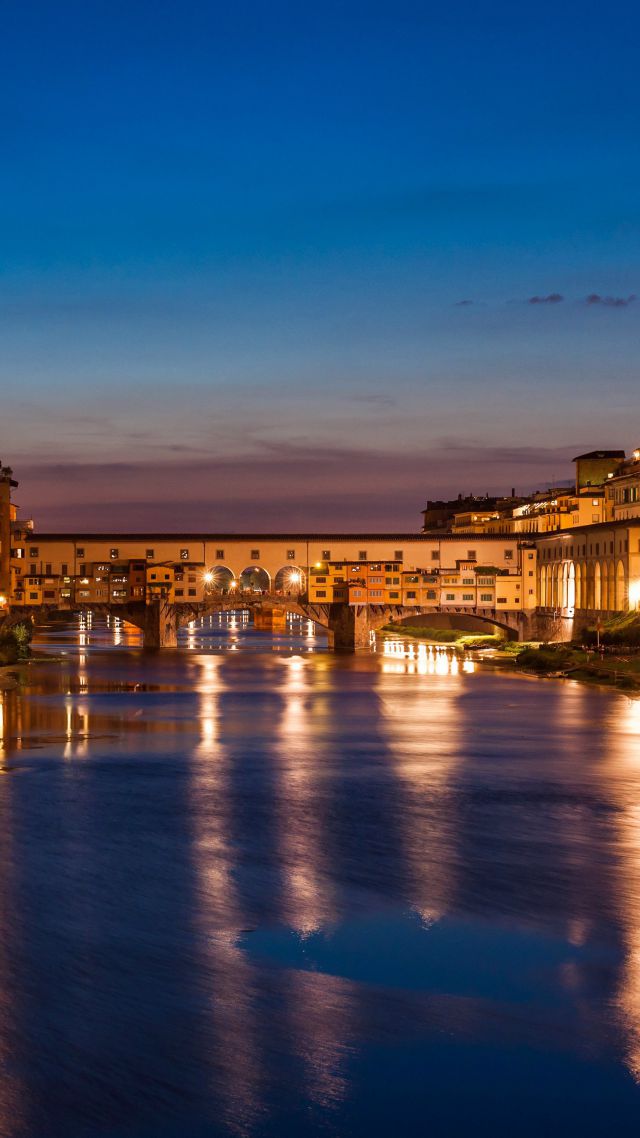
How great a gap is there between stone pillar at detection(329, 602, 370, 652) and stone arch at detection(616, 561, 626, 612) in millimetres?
18914

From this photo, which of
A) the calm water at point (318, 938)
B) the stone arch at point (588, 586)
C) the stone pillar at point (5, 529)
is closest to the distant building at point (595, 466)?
the stone arch at point (588, 586)

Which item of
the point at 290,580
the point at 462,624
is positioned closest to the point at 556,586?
the point at 462,624

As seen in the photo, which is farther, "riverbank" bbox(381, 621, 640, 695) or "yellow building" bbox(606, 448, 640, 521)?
"yellow building" bbox(606, 448, 640, 521)

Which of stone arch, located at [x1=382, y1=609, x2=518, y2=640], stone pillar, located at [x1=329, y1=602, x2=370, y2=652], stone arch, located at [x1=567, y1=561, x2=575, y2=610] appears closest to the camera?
stone pillar, located at [x1=329, y1=602, x2=370, y2=652]

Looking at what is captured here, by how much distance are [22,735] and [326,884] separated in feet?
61.8

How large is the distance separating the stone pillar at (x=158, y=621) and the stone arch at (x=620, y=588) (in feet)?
107

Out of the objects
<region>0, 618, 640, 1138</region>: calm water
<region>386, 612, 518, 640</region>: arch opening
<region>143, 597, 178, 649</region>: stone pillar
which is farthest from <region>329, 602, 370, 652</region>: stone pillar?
<region>0, 618, 640, 1138</region>: calm water

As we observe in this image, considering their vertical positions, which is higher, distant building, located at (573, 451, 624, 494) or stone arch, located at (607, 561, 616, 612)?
distant building, located at (573, 451, 624, 494)

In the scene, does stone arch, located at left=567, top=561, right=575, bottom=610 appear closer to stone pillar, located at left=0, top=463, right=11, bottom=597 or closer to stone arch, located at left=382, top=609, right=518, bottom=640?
stone arch, located at left=382, top=609, right=518, bottom=640

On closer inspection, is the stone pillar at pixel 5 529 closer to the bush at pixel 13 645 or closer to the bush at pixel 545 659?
the bush at pixel 13 645

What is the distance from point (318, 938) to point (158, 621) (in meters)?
71.9

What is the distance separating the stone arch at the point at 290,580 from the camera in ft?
292

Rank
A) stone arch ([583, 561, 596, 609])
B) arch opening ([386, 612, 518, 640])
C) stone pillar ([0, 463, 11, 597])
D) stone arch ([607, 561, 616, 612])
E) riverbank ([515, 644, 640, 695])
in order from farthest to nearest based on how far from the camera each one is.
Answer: arch opening ([386, 612, 518, 640]) → stone arch ([583, 561, 596, 609]) → stone pillar ([0, 463, 11, 597]) → stone arch ([607, 561, 616, 612]) → riverbank ([515, 644, 640, 695])

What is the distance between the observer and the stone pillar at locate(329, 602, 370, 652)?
84.4 metres
